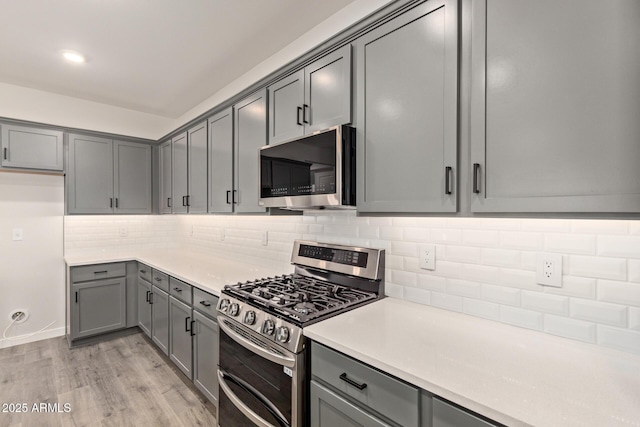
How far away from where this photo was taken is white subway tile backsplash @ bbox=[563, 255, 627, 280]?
43.3 inches

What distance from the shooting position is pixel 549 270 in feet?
4.06

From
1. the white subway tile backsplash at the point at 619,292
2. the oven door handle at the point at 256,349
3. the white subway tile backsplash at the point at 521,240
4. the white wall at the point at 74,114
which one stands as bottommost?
the oven door handle at the point at 256,349

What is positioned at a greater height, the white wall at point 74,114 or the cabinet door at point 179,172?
the white wall at point 74,114

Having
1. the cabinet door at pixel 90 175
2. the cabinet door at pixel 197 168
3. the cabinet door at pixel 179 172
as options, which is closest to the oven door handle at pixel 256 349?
the cabinet door at pixel 197 168

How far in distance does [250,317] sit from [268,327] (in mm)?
159

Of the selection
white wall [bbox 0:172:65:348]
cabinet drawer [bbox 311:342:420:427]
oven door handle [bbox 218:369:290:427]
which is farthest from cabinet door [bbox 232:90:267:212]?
white wall [bbox 0:172:65:348]

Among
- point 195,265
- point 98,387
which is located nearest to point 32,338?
point 98,387

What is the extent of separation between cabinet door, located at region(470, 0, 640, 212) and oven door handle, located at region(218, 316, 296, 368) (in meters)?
0.99

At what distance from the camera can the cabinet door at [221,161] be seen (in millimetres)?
2586

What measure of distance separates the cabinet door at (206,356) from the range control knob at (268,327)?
2.12 ft

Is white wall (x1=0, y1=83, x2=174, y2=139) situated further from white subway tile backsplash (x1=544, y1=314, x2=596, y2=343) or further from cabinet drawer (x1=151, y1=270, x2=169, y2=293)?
white subway tile backsplash (x1=544, y1=314, x2=596, y2=343)

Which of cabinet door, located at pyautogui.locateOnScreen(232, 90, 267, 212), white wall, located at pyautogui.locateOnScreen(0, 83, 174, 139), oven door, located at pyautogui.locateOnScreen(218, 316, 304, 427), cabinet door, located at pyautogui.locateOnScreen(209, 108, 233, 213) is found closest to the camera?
oven door, located at pyautogui.locateOnScreen(218, 316, 304, 427)

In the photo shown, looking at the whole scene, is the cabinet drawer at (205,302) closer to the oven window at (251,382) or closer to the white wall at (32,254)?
the oven window at (251,382)

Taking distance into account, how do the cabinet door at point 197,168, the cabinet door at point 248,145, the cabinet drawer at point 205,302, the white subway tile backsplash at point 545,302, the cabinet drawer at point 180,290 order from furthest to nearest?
the cabinet door at point 197,168, the cabinet drawer at point 180,290, the cabinet door at point 248,145, the cabinet drawer at point 205,302, the white subway tile backsplash at point 545,302
